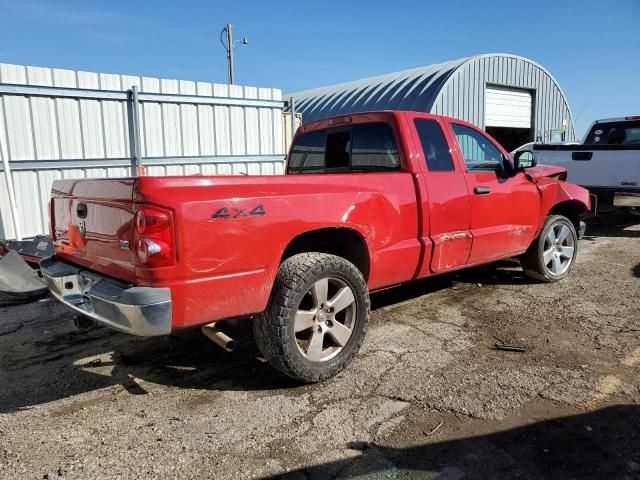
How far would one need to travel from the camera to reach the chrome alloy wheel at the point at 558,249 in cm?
609

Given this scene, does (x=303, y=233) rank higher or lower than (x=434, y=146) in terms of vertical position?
lower

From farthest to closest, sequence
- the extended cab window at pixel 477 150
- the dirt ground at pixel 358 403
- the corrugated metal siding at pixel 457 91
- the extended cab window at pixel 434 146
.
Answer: the corrugated metal siding at pixel 457 91 < the extended cab window at pixel 477 150 < the extended cab window at pixel 434 146 < the dirt ground at pixel 358 403

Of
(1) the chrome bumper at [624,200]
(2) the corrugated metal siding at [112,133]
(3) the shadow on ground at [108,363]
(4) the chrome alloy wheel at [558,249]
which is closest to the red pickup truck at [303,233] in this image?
(3) the shadow on ground at [108,363]

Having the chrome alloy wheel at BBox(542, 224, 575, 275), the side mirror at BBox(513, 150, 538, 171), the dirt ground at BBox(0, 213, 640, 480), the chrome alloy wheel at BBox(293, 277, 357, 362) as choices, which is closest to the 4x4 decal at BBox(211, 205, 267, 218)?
the chrome alloy wheel at BBox(293, 277, 357, 362)

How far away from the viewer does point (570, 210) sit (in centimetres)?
653

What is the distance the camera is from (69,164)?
8.23 m

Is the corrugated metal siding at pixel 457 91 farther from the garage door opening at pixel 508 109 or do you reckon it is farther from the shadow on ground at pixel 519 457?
the shadow on ground at pixel 519 457

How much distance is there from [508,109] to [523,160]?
14.4 m

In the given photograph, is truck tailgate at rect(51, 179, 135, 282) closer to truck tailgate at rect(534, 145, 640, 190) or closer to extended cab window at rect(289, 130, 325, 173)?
extended cab window at rect(289, 130, 325, 173)

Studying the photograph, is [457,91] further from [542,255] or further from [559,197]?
[542,255]

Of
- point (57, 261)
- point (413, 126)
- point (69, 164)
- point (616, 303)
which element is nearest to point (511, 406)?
point (413, 126)

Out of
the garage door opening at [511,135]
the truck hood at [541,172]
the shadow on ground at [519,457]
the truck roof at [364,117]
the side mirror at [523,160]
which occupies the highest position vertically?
the garage door opening at [511,135]

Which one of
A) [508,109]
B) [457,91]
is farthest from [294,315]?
[508,109]

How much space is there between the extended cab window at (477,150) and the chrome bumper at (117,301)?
10.7 feet
